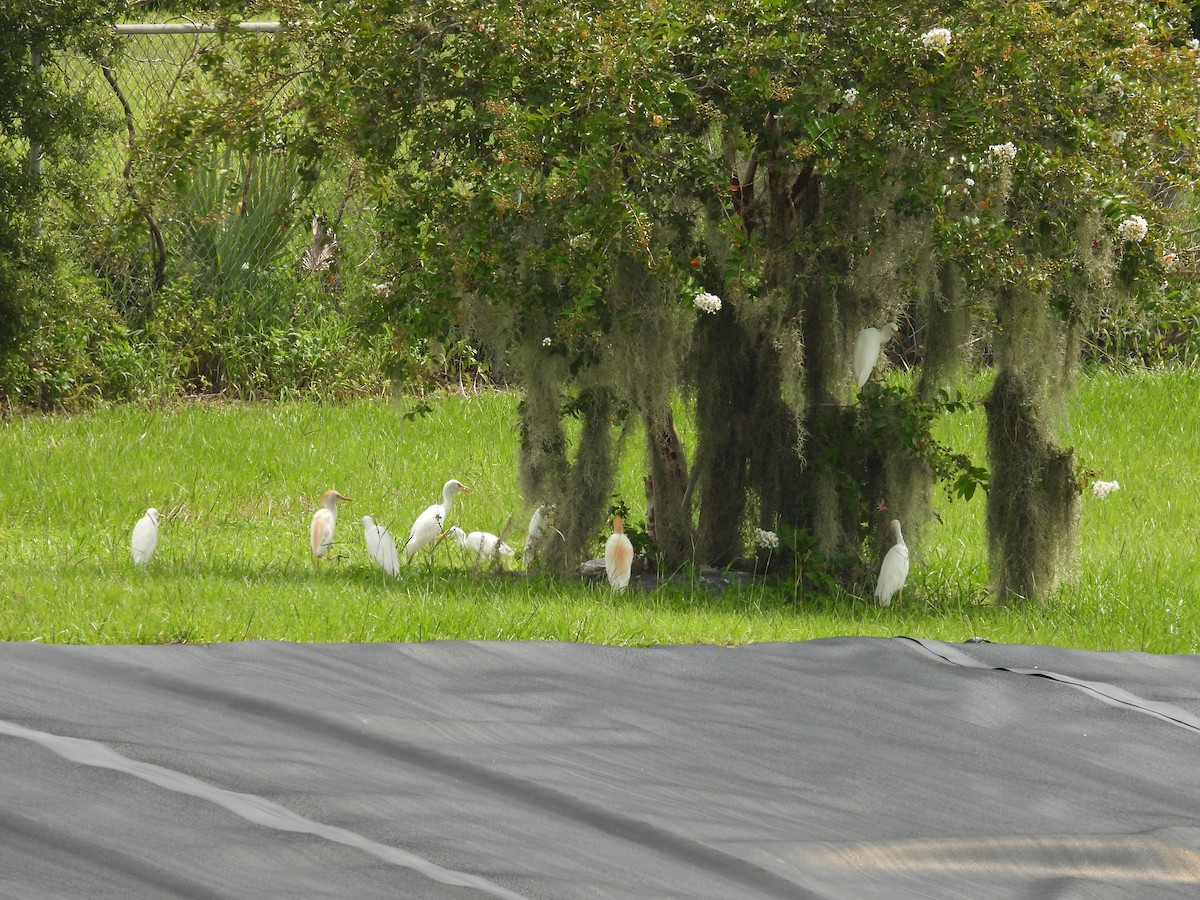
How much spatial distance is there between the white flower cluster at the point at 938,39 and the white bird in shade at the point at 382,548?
2.62 meters

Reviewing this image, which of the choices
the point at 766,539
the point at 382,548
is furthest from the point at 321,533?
the point at 766,539

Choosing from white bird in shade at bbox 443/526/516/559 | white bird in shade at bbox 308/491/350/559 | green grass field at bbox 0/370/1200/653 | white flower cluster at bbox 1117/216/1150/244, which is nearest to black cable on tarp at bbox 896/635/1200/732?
green grass field at bbox 0/370/1200/653

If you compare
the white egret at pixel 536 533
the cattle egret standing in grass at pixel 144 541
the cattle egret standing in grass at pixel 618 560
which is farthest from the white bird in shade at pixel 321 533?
the cattle egret standing in grass at pixel 618 560

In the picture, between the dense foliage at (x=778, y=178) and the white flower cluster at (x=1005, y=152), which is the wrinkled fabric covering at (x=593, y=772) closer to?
the dense foliage at (x=778, y=178)

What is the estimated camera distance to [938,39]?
15.5 feet

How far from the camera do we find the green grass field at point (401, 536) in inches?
185

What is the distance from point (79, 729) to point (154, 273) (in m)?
7.33

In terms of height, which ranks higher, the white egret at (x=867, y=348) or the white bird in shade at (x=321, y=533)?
the white egret at (x=867, y=348)

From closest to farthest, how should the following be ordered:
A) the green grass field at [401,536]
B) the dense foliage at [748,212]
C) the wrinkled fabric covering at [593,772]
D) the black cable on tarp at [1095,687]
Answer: the wrinkled fabric covering at [593,772]
the black cable on tarp at [1095,687]
the green grass field at [401,536]
the dense foliage at [748,212]

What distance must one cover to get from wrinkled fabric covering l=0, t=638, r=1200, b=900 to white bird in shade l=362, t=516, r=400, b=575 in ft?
5.45

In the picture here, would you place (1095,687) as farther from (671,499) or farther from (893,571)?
(671,499)

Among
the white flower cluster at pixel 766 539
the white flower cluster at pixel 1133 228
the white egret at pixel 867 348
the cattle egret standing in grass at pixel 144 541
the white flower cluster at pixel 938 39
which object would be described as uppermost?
the white flower cluster at pixel 938 39

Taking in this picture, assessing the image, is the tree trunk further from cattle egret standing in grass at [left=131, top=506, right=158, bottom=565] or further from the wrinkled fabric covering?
cattle egret standing in grass at [left=131, top=506, right=158, bottom=565]

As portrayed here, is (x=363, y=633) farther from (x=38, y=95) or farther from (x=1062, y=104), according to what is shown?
(x=38, y=95)
